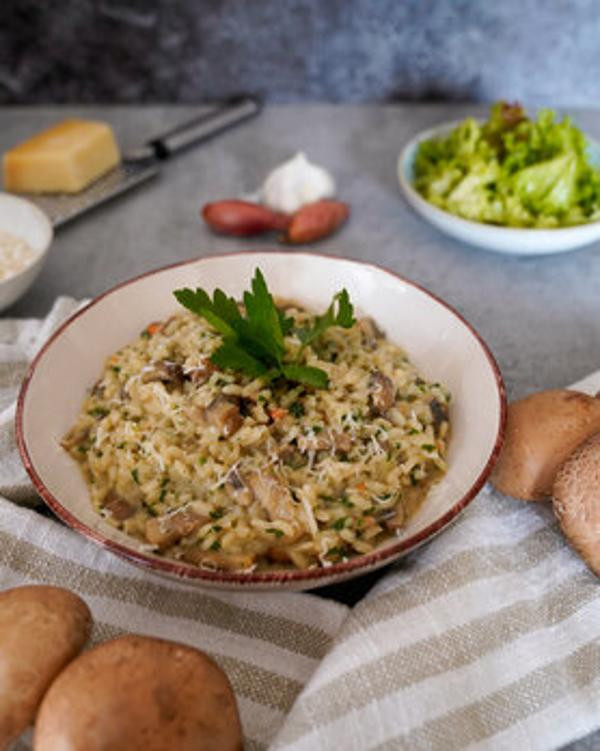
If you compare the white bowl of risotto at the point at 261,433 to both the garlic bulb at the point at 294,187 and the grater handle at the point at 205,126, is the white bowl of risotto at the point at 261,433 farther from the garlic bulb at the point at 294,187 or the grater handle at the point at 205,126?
the grater handle at the point at 205,126

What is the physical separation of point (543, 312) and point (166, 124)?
1.69 m

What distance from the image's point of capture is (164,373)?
1.66 metres

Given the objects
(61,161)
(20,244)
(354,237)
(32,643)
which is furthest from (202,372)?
(61,161)

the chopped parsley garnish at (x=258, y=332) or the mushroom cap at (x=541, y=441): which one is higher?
the chopped parsley garnish at (x=258, y=332)

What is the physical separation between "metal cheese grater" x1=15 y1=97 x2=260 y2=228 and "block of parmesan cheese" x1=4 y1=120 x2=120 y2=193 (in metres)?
0.03

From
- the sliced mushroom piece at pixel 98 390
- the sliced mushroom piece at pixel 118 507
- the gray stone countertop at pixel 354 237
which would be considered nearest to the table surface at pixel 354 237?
the gray stone countertop at pixel 354 237

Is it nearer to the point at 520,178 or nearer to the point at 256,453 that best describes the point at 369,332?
the point at 256,453

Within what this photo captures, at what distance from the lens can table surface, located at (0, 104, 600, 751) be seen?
218 centimetres

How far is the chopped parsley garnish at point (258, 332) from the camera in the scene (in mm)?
1579

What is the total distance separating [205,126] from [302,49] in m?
0.45

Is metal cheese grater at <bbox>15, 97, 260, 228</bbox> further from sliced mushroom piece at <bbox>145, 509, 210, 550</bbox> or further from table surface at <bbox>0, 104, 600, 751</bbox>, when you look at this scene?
sliced mushroom piece at <bbox>145, 509, 210, 550</bbox>

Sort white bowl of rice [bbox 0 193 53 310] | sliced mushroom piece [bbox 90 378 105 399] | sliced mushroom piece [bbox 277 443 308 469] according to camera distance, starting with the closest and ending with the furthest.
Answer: sliced mushroom piece [bbox 277 443 308 469]
sliced mushroom piece [bbox 90 378 105 399]
white bowl of rice [bbox 0 193 53 310]

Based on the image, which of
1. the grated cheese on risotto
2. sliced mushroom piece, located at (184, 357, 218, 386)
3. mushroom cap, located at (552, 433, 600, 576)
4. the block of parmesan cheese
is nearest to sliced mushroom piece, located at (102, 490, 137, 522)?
the grated cheese on risotto

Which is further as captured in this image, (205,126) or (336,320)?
(205,126)
